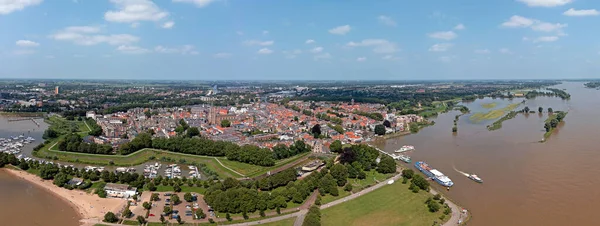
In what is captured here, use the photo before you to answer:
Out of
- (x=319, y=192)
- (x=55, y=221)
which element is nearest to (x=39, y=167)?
(x=55, y=221)

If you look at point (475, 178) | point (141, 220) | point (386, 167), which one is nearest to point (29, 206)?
point (141, 220)

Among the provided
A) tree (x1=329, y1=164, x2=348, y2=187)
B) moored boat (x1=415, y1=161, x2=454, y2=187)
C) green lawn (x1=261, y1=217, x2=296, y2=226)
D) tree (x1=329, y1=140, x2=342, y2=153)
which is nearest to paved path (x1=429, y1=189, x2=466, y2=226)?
moored boat (x1=415, y1=161, x2=454, y2=187)

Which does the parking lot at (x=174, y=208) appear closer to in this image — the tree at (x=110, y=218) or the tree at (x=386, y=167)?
the tree at (x=110, y=218)

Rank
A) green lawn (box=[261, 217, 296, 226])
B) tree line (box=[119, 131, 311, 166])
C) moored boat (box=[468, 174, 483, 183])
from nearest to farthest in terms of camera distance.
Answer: green lawn (box=[261, 217, 296, 226]), moored boat (box=[468, 174, 483, 183]), tree line (box=[119, 131, 311, 166])

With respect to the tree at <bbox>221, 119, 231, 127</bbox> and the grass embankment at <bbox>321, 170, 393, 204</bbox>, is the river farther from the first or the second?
the tree at <bbox>221, 119, 231, 127</bbox>

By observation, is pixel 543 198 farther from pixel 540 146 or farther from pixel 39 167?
pixel 39 167

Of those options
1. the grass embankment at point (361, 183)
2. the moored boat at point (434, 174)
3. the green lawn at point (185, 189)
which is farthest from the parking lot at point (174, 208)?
the moored boat at point (434, 174)

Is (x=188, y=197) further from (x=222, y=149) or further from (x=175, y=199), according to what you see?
(x=222, y=149)
